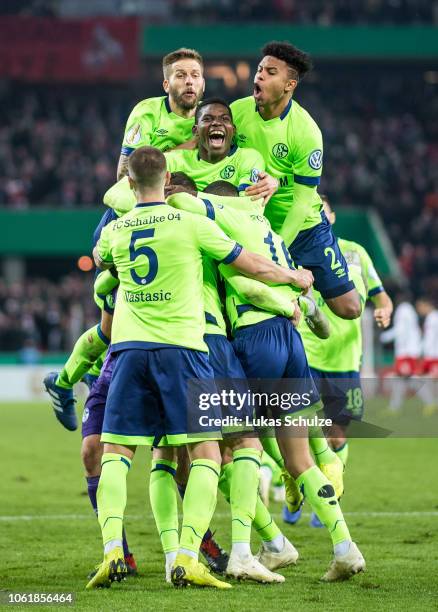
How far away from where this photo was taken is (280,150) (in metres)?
8.27

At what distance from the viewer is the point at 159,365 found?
6.56m

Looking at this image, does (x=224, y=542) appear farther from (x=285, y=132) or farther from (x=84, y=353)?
(x=285, y=132)

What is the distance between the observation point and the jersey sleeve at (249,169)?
25.3 feet

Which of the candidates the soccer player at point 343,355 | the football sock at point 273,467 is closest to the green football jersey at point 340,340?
the soccer player at point 343,355

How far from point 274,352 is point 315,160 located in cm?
172

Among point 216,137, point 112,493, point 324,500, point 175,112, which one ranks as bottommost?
point 324,500

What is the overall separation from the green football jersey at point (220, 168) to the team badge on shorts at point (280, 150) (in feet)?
1.29

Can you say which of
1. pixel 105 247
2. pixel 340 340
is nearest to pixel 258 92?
pixel 105 247

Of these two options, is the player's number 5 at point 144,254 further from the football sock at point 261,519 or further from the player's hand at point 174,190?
the football sock at point 261,519

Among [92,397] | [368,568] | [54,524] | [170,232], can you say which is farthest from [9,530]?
[170,232]

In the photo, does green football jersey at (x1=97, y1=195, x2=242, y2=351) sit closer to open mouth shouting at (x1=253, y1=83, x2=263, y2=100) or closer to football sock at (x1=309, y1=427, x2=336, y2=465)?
football sock at (x1=309, y1=427, x2=336, y2=465)

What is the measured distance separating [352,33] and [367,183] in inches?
290

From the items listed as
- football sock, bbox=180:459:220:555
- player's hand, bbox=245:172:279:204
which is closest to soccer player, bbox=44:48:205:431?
player's hand, bbox=245:172:279:204

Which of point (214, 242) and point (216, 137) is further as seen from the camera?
point (216, 137)
